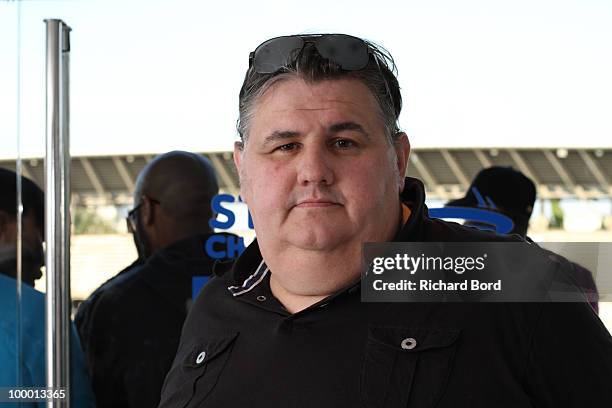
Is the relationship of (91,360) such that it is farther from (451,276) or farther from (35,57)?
(451,276)

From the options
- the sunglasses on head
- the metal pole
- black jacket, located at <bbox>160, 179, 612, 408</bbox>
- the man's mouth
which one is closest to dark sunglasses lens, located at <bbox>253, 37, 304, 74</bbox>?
the sunglasses on head

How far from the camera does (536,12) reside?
6.13 feet

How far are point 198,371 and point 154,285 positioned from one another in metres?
0.53

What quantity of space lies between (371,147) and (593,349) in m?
0.54

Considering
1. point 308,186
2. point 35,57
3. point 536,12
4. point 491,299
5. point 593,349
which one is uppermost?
point 35,57

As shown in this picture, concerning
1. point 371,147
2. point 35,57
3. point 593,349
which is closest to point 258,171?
point 371,147

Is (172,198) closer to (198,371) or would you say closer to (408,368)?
(198,371)

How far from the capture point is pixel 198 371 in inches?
64.8

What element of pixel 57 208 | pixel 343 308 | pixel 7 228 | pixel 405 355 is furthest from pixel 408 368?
pixel 7 228

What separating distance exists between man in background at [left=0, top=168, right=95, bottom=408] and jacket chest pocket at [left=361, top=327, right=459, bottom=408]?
1.03 m

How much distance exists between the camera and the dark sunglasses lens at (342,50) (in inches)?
60.7

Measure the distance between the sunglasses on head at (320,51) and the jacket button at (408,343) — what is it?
1.73 ft

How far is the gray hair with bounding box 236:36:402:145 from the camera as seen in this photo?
5.11 ft

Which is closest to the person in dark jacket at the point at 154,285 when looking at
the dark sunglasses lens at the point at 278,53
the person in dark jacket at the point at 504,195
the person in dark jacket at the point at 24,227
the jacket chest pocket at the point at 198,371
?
the person in dark jacket at the point at 24,227
